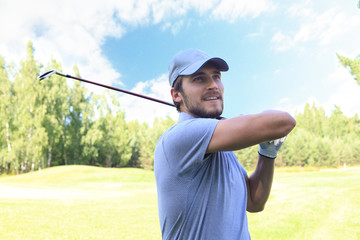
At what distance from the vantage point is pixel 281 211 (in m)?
9.31

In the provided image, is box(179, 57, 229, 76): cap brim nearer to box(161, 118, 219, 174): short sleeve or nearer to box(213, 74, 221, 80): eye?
box(213, 74, 221, 80): eye

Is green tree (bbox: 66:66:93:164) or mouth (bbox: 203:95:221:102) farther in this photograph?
green tree (bbox: 66:66:93:164)

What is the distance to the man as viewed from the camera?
1357 mm

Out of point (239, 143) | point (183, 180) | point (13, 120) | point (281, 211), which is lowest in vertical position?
point (281, 211)

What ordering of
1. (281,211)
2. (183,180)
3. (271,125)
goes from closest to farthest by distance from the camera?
(271,125)
(183,180)
(281,211)

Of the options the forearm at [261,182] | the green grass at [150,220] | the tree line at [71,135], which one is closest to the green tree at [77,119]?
the tree line at [71,135]

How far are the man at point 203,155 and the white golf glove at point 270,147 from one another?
0.26 metres

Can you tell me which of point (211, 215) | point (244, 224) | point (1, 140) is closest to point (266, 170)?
point (244, 224)

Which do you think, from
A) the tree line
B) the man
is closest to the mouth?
the man

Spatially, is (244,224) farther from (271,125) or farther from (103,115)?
(103,115)

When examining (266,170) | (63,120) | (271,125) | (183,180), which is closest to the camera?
(271,125)

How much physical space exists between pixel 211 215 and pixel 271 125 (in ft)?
1.63

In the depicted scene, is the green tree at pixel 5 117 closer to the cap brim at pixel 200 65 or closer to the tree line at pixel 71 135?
the tree line at pixel 71 135

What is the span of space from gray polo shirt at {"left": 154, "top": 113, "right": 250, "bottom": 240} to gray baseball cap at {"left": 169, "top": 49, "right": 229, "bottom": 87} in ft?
0.96
